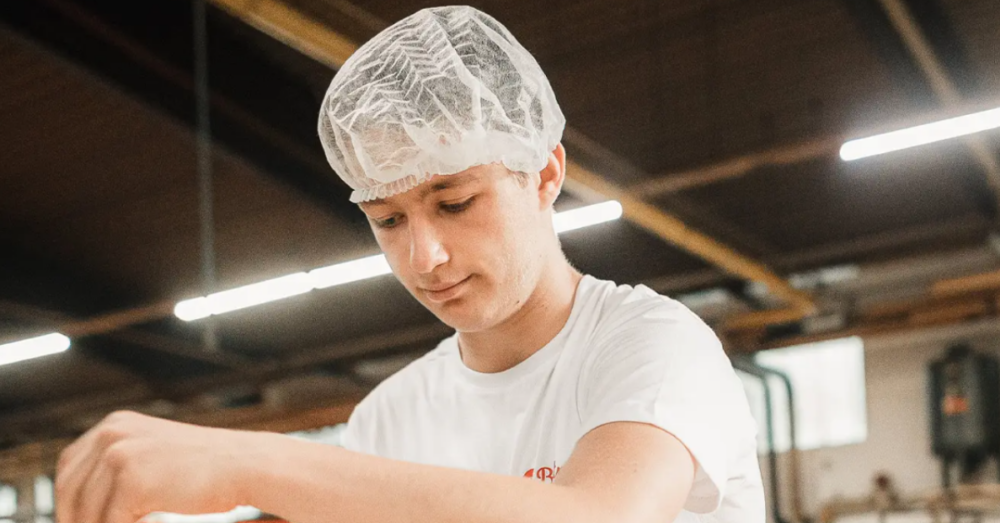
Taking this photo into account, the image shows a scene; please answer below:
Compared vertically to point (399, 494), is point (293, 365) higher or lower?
higher

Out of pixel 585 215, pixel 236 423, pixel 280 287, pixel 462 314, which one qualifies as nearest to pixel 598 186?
pixel 585 215

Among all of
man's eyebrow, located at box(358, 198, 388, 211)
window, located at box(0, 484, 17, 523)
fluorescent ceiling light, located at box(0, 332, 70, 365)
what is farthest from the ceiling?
man's eyebrow, located at box(358, 198, 388, 211)

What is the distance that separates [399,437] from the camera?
68.3 inches

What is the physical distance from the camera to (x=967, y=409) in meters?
9.18

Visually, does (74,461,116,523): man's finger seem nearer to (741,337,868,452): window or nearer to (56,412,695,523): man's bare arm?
(56,412,695,523): man's bare arm

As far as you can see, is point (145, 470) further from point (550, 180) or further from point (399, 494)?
point (550, 180)

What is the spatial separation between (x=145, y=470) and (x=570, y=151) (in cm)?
661

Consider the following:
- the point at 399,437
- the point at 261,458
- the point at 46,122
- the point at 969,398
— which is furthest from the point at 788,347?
the point at 261,458

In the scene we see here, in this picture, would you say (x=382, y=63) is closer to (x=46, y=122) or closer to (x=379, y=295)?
(x=46, y=122)

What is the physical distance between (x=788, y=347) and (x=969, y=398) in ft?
5.79

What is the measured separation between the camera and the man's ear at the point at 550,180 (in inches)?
62.1

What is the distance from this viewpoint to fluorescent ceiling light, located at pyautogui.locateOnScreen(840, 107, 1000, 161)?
5.95 m

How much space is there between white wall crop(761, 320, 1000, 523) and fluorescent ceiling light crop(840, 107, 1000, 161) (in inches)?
161

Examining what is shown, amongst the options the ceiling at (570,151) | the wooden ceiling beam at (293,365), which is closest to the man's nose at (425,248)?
the ceiling at (570,151)
